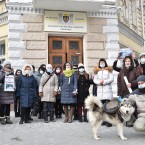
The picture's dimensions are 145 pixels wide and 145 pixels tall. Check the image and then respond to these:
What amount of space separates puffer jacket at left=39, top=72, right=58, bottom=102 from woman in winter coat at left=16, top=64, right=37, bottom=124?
0.80 feet

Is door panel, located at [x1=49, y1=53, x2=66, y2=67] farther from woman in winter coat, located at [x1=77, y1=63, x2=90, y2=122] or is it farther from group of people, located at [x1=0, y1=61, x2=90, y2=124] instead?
woman in winter coat, located at [x1=77, y1=63, x2=90, y2=122]

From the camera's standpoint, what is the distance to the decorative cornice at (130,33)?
14676 millimetres

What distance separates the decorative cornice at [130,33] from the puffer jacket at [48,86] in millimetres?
6469

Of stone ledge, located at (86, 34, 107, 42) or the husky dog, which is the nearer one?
the husky dog

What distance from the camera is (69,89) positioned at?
8906 millimetres

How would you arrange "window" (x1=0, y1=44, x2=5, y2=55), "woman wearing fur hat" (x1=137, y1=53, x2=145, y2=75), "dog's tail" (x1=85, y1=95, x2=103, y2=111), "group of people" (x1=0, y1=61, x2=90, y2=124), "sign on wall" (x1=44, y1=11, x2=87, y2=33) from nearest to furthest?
"dog's tail" (x1=85, y1=95, x2=103, y2=111) → "woman wearing fur hat" (x1=137, y1=53, x2=145, y2=75) → "group of people" (x1=0, y1=61, x2=90, y2=124) → "sign on wall" (x1=44, y1=11, x2=87, y2=33) → "window" (x1=0, y1=44, x2=5, y2=55)

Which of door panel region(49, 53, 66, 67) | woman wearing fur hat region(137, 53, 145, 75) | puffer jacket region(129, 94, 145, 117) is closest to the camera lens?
puffer jacket region(129, 94, 145, 117)

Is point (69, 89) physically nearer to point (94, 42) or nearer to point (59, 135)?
point (59, 135)

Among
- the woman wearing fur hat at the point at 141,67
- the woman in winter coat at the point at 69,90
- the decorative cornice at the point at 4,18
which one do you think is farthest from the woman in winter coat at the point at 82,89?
the decorative cornice at the point at 4,18

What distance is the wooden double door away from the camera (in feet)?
42.5

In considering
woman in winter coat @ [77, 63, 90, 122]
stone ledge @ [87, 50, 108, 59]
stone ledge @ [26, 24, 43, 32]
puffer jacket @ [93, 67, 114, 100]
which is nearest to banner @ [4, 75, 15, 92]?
woman in winter coat @ [77, 63, 90, 122]

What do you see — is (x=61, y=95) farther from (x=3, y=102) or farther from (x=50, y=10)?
(x=50, y=10)

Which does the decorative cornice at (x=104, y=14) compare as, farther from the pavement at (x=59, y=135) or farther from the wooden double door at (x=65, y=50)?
the pavement at (x=59, y=135)

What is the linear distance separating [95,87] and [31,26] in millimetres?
4923
